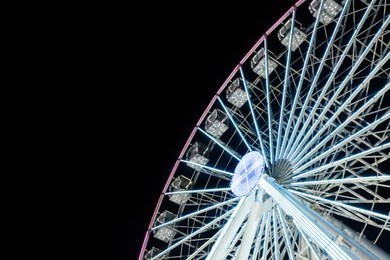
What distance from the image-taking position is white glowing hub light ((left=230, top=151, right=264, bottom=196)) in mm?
12812

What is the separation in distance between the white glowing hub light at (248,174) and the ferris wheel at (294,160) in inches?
1.6

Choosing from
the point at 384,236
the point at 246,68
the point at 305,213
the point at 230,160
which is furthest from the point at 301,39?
the point at 384,236

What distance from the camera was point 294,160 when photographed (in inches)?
496

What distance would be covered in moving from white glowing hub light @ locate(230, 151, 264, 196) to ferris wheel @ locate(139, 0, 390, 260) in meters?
0.04

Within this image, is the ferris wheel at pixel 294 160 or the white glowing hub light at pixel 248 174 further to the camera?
the white glowing hub light at pixel 248 174

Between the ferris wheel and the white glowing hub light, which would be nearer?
the ferris wheel

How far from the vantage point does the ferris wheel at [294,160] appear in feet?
37.6

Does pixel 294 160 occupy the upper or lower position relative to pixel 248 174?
upper

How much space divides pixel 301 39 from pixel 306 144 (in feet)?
15.0

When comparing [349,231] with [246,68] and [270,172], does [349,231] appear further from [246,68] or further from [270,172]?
[246,68]

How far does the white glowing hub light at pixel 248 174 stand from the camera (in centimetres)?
1281

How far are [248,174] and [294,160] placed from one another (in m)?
1.41

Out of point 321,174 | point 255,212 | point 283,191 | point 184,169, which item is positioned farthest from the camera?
point 184,169

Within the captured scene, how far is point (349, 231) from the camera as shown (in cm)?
1285
